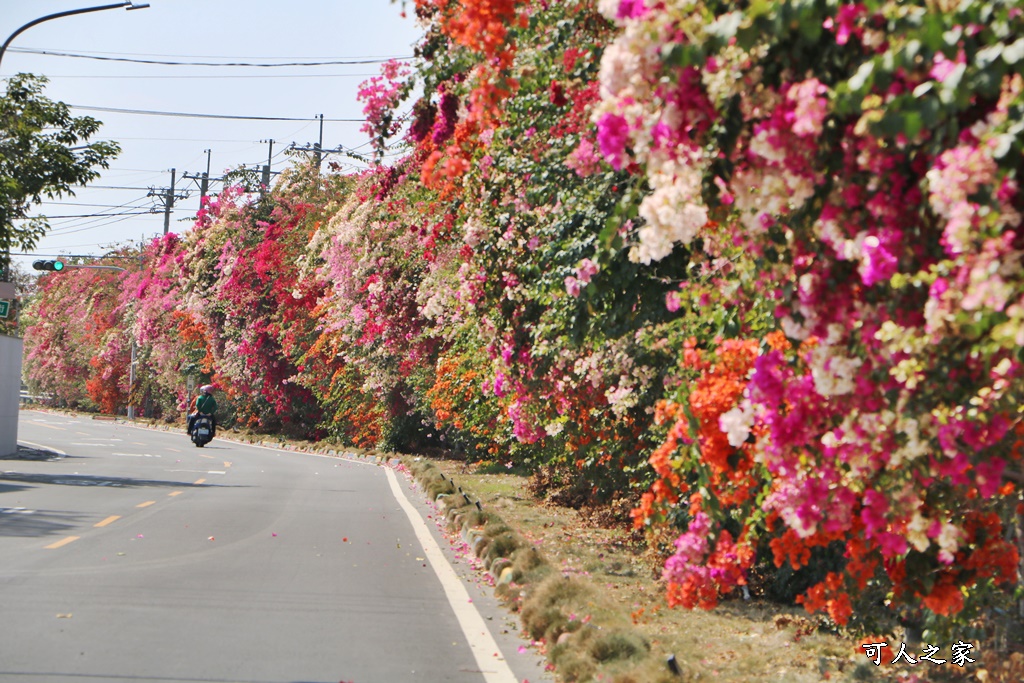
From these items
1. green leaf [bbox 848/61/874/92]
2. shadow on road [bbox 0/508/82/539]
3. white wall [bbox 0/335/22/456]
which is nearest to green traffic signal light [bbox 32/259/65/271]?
white wall [bbox 0/335/22/456]

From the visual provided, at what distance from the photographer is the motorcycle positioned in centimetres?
3862

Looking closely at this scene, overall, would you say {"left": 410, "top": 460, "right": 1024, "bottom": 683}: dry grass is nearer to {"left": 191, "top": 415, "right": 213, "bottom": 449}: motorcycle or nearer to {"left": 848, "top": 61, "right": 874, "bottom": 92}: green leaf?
{"left": 848, "top": 61, "right": 874, "bottom": 92}: green leaf

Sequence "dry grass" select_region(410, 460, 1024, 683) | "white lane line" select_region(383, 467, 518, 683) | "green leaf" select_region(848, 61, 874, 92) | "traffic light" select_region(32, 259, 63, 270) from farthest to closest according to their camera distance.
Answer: "traffic light" select_region(32, 259, 63, 270) < "white lane line" select_region(383, 467, 518, 683) < "dry grass" select_region(410, 460, 1024, 683) < "green leaf" select_region(848, 61, 874, 92)

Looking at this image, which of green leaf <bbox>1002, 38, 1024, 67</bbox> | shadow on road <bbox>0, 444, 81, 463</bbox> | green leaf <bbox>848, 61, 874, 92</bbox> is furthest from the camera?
shadow on road <bbox>0, 444, 81, 463</bbox>

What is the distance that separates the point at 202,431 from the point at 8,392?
911cm

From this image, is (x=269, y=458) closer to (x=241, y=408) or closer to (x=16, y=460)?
(x=16, y=460)

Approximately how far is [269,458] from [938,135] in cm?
3038

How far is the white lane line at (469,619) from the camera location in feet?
24.6

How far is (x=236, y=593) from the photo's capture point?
9727 millimetres

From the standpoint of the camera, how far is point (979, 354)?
3531 millimetres

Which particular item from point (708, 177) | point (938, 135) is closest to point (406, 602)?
point (708, 177)

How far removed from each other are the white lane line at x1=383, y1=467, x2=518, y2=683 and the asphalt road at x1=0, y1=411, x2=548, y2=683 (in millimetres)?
22

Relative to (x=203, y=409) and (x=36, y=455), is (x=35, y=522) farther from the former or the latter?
(x=203, y=409)

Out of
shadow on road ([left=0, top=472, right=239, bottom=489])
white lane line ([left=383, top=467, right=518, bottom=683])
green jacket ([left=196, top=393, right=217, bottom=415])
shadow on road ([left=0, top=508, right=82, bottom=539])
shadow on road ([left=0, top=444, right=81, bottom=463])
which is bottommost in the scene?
shadow on road ([left=0, top=444, right=81, bottom=463])
